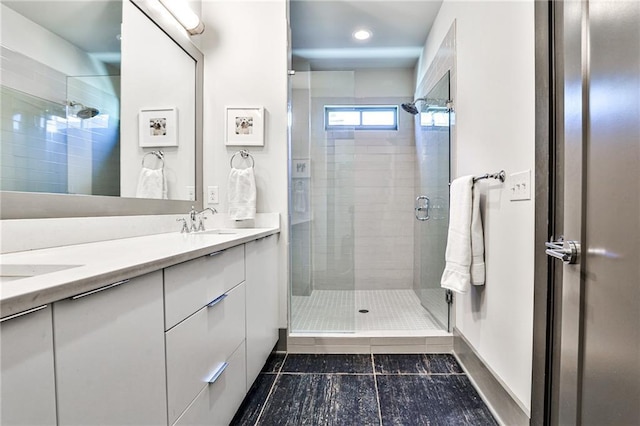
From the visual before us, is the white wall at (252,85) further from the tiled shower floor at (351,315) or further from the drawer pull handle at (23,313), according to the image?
the drawer pull handle at (23,313)

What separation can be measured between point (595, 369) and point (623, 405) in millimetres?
98

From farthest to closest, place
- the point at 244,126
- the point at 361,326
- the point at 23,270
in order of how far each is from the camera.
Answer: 1. the point at 361,326
2. the point at 244,126
3. the point at 23,270

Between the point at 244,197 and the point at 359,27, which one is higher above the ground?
the point at 359,27

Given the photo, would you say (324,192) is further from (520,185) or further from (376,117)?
(520,185)

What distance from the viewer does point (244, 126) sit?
81.0 inches

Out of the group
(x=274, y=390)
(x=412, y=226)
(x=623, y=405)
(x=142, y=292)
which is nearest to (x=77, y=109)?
(x=142, y=292)

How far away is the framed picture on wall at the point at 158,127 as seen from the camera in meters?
1.57

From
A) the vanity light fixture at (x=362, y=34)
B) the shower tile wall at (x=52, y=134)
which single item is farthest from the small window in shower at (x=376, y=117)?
the shower tile wall at (x=52, y=134)

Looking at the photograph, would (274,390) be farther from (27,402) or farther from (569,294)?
(569,294)

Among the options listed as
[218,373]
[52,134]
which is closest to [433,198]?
[218,373]

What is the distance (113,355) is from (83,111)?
3.43 feet

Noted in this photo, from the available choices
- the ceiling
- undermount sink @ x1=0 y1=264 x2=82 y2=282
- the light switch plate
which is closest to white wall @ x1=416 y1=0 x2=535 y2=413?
the light switch plate

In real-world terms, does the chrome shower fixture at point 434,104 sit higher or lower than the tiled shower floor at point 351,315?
higher

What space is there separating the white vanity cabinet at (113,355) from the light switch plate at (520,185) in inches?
53.9
